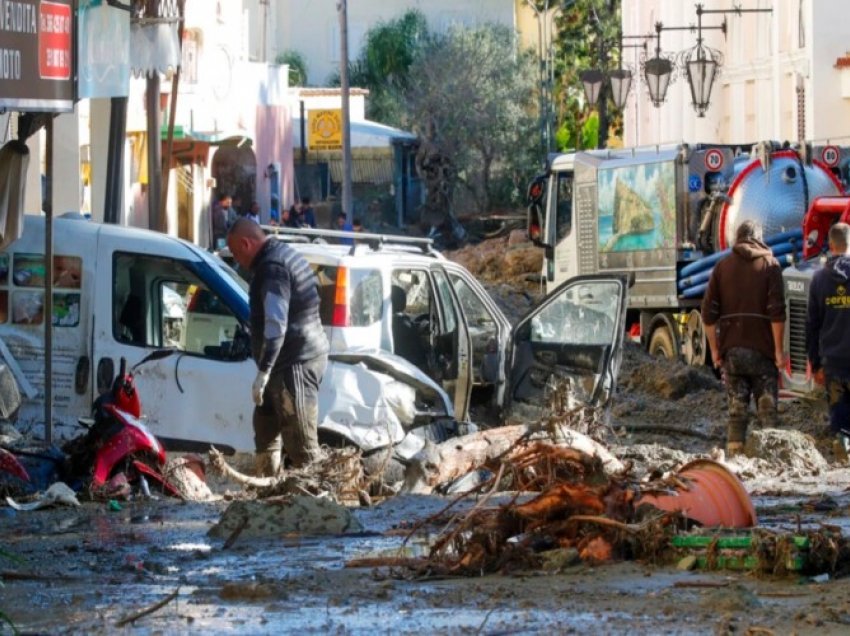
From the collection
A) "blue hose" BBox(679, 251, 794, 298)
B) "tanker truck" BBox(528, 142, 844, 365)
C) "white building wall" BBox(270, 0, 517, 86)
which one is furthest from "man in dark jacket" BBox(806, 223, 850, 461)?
"white building wall" BBox(270, 0, 517, 86)

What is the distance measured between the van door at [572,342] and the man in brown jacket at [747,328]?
75 centimetres

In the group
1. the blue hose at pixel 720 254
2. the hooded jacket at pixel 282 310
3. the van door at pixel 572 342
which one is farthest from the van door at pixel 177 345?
the blue hose at pixel 720 254

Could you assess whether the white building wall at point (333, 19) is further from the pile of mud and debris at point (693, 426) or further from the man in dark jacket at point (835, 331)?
the man in dark jacket at point (835, 331)

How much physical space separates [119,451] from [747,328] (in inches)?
212

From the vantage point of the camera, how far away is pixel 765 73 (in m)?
37.4

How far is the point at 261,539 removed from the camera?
30.4ft

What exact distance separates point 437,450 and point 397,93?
55807 mm

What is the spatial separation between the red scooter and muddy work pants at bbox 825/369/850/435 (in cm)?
497

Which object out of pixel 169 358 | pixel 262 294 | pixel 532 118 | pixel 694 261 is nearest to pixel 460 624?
pixel 262 294

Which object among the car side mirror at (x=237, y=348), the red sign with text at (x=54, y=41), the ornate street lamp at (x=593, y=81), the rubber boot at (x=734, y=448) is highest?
the ornate street lamp at (x=593, y=81)

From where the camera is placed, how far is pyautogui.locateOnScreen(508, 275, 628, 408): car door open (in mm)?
14312

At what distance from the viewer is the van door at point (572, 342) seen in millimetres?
14305

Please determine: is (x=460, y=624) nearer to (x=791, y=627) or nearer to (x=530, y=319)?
(x=791, y=627)

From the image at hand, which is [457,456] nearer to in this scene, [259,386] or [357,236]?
[259,386]
